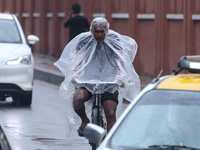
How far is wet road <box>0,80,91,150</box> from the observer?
27.3ft

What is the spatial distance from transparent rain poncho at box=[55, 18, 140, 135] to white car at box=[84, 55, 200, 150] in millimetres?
1880

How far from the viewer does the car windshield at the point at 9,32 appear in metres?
12.3

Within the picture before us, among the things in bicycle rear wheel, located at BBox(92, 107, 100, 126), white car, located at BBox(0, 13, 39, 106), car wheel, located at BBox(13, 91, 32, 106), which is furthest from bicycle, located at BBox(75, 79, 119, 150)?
car wheel, located at BBox(13, 91, 32, 106)

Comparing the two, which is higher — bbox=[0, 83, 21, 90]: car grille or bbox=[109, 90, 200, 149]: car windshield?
bbox=[109, 90, 200, 149]: car windshield

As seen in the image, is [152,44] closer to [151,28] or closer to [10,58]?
[151,28]

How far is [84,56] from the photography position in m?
6.92

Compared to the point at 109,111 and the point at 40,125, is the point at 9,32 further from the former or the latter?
the point at 109,111

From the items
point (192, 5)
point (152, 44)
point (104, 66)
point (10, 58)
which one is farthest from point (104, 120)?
point (152, 44)

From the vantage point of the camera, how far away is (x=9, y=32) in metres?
12.6

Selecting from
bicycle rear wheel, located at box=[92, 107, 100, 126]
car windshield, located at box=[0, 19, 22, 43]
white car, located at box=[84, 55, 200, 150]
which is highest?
car windshield, located at box=[0, 19, 22, 43]

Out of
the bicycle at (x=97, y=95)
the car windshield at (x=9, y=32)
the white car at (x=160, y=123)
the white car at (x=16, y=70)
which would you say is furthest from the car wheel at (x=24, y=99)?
the white car at (x=160, y=123)

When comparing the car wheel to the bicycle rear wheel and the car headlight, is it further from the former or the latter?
the bicycle rear wheel

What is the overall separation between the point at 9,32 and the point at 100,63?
609 centimetres

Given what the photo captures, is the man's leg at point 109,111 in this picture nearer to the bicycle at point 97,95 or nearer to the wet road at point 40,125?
the bicycle at point 97,95
